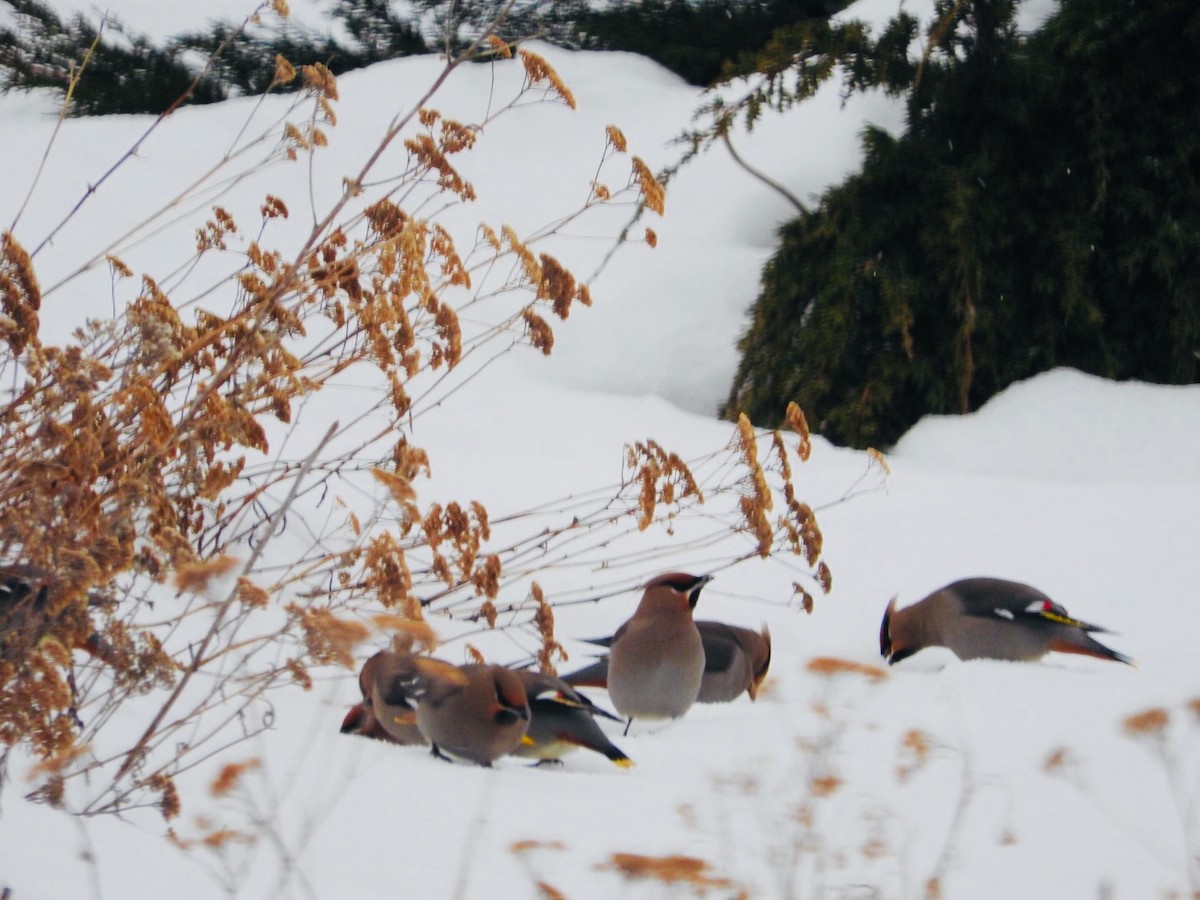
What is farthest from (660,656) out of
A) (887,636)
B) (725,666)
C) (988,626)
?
(988,626)

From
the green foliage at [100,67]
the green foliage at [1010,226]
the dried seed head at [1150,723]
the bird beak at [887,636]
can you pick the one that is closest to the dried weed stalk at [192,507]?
the bird beak at [887,636]

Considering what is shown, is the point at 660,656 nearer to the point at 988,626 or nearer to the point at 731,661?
the point at 731,661

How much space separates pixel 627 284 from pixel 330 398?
5.75ft

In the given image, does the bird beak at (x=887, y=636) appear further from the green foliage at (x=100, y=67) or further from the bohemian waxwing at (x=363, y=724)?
the green foliage at (x=100, y=67)

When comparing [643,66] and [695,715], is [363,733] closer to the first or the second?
[695,715]

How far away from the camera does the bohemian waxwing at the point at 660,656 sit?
9.59 ft

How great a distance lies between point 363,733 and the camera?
2.77 metres

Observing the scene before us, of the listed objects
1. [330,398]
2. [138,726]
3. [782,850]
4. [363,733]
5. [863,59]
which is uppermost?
[863,59]

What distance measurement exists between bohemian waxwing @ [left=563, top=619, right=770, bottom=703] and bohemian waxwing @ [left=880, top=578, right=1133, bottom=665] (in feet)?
1.19

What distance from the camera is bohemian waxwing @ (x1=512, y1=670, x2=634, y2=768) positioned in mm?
2539

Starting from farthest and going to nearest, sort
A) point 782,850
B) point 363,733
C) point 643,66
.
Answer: point 643,66
point 363,733
point 782,850

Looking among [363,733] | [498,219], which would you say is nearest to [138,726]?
[363,733]

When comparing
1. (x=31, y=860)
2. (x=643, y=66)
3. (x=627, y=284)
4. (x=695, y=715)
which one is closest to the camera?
(x=31, y=860)

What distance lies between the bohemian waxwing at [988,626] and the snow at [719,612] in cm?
8
